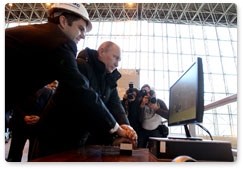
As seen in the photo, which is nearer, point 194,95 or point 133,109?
point 194,95

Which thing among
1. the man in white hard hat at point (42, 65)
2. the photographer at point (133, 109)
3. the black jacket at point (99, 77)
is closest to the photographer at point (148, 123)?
the photographer at point (133, 109)

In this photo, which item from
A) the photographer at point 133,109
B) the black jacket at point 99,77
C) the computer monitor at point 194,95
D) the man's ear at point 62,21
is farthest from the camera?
the photographer at point 133,109

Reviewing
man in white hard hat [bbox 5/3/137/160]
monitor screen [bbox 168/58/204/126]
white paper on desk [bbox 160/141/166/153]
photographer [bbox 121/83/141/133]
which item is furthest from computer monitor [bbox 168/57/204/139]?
photographer [bbox 121/83/141/133]

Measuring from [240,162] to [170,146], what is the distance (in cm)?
33

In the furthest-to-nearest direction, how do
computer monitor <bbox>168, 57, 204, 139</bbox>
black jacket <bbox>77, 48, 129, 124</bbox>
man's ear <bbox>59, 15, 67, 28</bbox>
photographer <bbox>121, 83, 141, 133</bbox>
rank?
photographer <bbox>121, 83, 141, 133</bbox> → black jacket <bbox>77, 48, 129, 124</bbox> → man's ear <bbox>59, 15, 67, 28</bbox> → computer monitor <bbox>168, 57, 204, 139</bbox>

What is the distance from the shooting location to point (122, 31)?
1.54 metres

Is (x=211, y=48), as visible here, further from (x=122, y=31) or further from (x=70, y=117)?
(x=70, y=117)

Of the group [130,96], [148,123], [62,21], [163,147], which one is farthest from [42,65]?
[148,123]

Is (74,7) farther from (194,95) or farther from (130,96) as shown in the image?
(130,96)

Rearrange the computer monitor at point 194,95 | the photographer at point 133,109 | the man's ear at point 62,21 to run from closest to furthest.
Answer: the computer monitor at point 194,95
the man's ear at point 62,21
the photographer at point 133,109

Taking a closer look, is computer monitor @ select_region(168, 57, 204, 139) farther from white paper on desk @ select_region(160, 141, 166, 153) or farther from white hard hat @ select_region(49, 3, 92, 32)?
white hard hat @ select_region(49, 3, 92, 32)

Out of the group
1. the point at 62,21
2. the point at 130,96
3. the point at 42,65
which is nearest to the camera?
the point at 42,65

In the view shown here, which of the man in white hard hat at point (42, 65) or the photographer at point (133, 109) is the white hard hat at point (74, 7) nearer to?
the man in white hard hat at point (42, 65)

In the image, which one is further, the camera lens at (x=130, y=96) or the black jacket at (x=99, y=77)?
the camera lens at (x=130, y=96)
